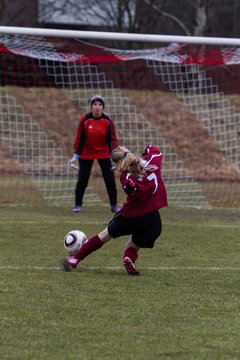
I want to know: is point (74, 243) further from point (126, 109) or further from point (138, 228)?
point (126, 109)

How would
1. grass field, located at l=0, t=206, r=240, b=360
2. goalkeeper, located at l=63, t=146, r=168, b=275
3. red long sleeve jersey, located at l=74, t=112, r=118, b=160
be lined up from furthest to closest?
1. red long sleeve jersey, located at l=74, t=112, r=118, b=160
2. goalkeeper, located at l=63, t=146, r=168, b=275
3. grass field, located at l=0, t=206, r=240, b=360

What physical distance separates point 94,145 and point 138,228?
513cm

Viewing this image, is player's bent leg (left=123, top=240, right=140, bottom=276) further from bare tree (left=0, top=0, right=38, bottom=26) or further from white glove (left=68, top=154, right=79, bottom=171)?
bare tree (left=0, top=0, right=38, bottom=26)

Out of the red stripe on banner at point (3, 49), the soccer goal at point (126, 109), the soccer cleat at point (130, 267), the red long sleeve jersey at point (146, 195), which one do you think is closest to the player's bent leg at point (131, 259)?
the soccer cleat at point (130, 267)

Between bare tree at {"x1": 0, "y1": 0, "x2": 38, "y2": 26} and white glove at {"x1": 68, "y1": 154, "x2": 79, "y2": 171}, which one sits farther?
bare tree at {"x1": 0, "y1": 0, "x2": 38, "y2": 26}

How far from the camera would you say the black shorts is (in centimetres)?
797

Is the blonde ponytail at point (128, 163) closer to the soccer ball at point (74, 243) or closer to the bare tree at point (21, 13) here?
the soccer ball at point (74, 243)

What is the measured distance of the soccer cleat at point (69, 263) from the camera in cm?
800

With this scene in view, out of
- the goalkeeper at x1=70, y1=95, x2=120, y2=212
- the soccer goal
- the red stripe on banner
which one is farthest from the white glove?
the red stripe on banner

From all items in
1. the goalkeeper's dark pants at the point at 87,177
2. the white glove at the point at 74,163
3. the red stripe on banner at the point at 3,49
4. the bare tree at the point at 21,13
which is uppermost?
the bare tree at the point at 21,13

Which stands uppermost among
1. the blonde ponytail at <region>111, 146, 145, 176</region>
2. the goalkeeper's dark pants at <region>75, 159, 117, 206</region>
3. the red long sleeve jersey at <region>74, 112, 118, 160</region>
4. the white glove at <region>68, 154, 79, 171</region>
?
the blonde ponytail at <region>111, 146, 145, 176</region>

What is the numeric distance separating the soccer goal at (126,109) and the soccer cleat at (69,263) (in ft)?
17.6

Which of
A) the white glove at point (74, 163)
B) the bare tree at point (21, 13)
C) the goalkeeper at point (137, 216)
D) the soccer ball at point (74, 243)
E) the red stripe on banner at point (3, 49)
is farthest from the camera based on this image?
the bare tree at point (21, 13)

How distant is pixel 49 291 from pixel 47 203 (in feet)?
25.3
